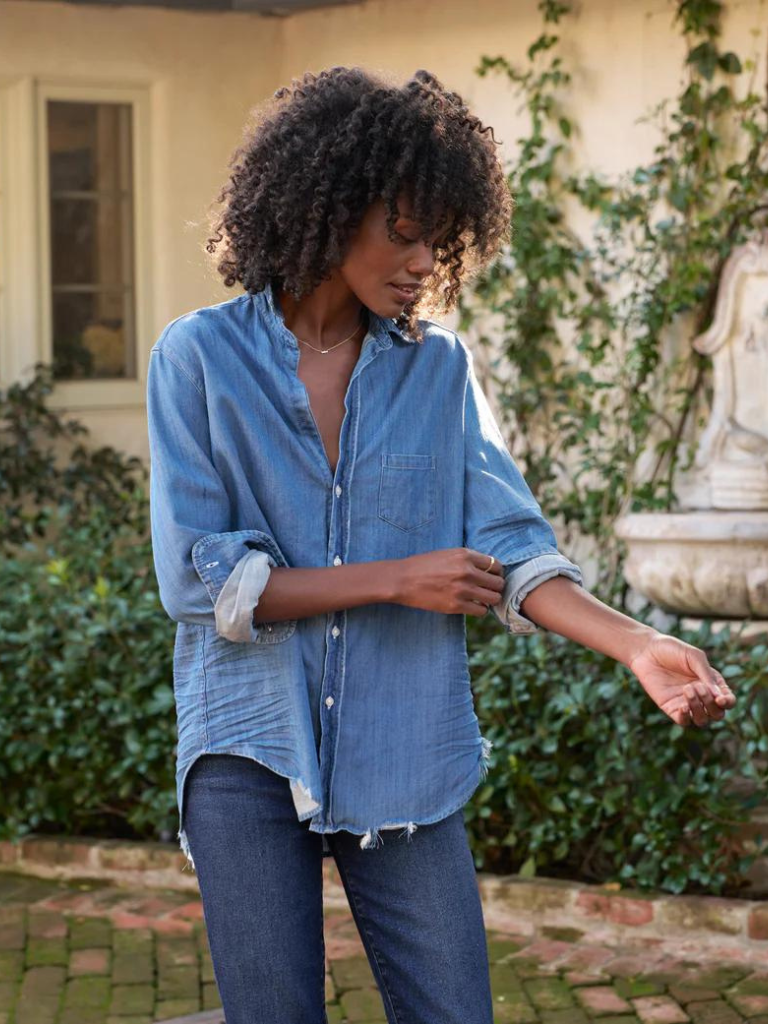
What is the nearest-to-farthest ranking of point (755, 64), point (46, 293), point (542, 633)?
point (542, 633)
point (755, 64)
point (46, 293)

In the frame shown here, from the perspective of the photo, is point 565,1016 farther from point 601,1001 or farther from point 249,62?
point 249,62

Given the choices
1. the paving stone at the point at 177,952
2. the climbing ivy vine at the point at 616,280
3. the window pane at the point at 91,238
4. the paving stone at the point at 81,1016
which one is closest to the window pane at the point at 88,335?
the window pane at the point at 91,238

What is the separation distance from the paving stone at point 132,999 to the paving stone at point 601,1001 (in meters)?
1.12

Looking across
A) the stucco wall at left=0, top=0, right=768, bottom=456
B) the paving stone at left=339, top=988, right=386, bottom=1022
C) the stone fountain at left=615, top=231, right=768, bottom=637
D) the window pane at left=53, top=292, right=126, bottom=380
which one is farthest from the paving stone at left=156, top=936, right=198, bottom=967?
the window pane at left=53, top=292, right=126, bottom=380

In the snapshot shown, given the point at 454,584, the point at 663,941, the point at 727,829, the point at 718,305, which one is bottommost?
the point at 663,941

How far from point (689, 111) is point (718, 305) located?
0.79 m

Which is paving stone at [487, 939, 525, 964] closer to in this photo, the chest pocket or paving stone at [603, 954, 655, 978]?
paving stone at [603, 954, 655, 978]

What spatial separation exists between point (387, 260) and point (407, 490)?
A: 0.33 m

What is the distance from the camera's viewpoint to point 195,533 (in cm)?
224

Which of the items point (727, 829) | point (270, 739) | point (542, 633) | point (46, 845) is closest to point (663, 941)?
point (727, 829)

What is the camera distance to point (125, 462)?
321 inches

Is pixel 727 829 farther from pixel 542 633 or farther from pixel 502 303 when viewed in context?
pixel 502 303

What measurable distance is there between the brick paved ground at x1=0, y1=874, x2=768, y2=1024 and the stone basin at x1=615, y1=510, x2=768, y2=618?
148 centimetres

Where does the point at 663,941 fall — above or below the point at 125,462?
below
